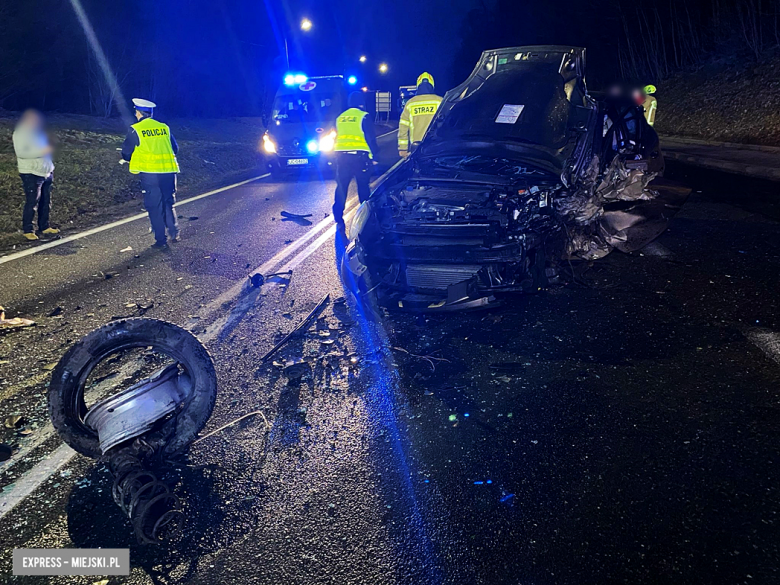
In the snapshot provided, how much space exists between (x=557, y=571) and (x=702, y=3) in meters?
30.7

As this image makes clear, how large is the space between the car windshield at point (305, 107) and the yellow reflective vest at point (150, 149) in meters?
7.34

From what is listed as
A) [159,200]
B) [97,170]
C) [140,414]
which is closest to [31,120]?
[159,200]

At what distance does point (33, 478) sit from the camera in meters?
3.00

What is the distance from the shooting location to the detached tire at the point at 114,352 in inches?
113

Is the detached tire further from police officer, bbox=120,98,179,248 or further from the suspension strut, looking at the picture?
police officer, bbox=120,98,179,248

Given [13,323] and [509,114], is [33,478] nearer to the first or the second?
[13,323]

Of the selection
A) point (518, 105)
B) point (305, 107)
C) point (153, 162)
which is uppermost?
point (305, 107)

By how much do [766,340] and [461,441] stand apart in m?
2.68

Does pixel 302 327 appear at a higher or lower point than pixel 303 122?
lower

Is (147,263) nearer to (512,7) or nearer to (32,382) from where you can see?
(32,382)

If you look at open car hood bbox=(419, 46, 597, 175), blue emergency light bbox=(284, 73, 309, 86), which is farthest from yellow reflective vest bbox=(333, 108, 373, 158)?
blue emergency light bbox=(284, 73, 309, 86)

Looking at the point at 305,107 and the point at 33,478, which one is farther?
the point at 305,107

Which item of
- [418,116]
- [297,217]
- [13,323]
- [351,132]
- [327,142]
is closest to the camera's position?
[13,323]

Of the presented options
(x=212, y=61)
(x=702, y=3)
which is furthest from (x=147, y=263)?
(x=212, y=61)
